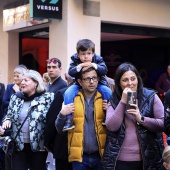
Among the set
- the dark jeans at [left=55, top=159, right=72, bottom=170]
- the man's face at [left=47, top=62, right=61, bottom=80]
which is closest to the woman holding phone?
the dark jeans at [left=55, top=159, right=72, bottom=170]

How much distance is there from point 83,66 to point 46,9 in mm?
5161

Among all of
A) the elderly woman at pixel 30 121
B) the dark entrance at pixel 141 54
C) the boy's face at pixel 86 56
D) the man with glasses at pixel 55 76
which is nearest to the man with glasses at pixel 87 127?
the boy's face at pixel 86 56

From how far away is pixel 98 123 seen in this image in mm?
5172

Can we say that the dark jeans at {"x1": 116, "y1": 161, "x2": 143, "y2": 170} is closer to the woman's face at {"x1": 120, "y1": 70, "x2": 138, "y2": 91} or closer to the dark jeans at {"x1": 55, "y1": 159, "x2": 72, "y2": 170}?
the woman's face at {"x1": 120, "y1": 70, "x2": 138, "y2": 91}

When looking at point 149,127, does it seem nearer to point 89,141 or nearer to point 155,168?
point 155,168

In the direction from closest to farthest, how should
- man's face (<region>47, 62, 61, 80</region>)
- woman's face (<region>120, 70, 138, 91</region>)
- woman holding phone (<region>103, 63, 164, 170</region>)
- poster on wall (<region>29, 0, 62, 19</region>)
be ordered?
woman holding phone (<region>103, 63, 164, 170</region>), woman's face (<region>120, 70, 138, 91</region>), man's face (<region>47, 62, 61, 80</region>), poster on wall (<region>29, 0, 62, 19</region>)

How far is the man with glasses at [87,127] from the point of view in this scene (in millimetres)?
5117

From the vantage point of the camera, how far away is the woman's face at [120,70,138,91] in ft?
15.9

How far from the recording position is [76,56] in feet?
18.4

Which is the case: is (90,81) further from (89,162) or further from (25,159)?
(25,159)

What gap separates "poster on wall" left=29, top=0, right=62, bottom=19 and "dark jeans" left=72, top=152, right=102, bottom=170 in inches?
214

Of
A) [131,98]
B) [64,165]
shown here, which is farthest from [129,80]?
[64,165]

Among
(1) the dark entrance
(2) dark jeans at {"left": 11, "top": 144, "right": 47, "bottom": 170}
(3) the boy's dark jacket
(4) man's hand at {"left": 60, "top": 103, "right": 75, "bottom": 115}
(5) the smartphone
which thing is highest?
(1) the dark entrance

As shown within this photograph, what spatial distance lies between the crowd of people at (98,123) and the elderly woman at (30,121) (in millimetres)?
14
